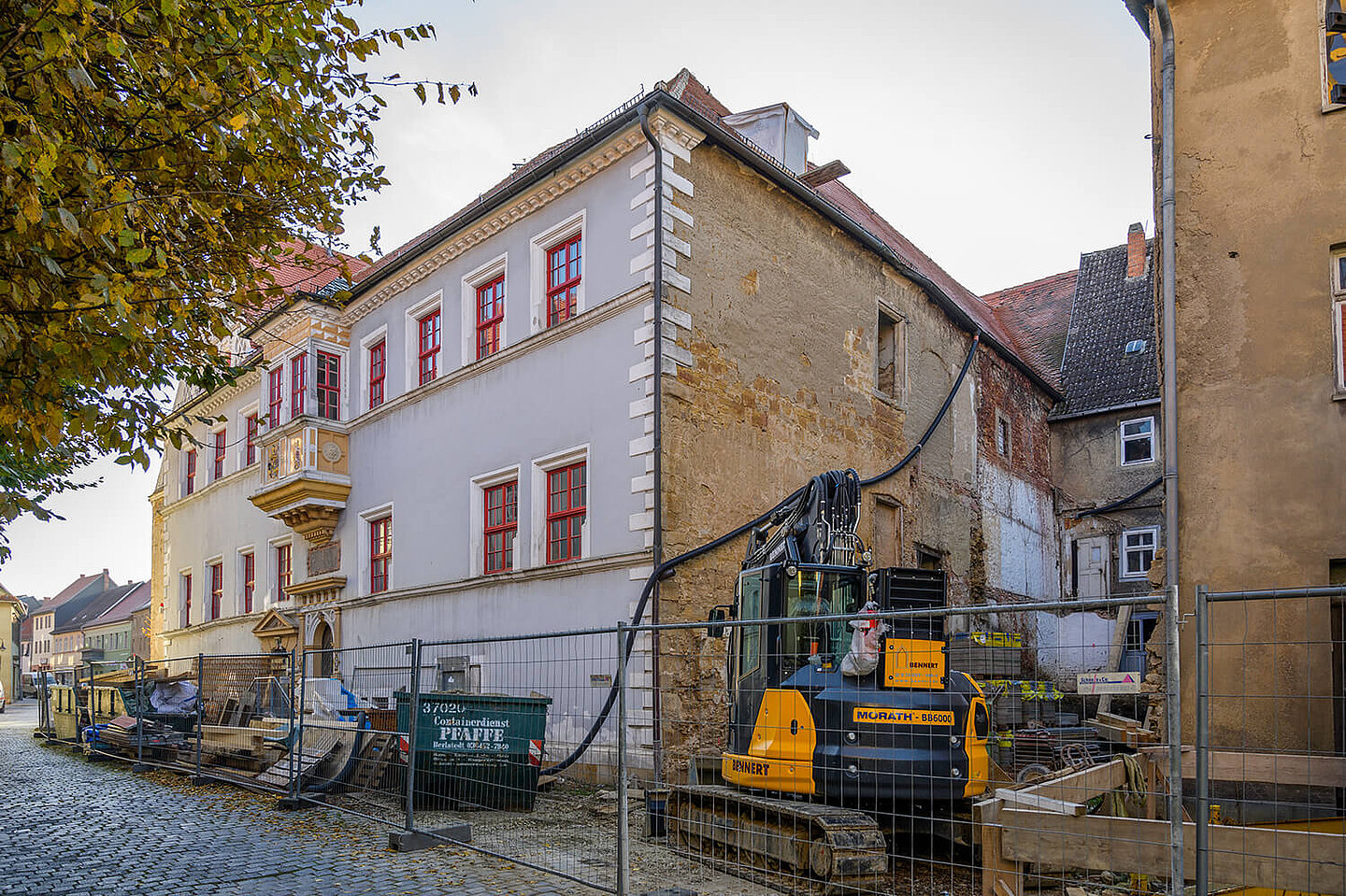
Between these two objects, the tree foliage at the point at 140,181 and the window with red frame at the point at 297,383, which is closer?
the tree foliage at the point at 140,181

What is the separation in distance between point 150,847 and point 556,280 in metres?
10.3

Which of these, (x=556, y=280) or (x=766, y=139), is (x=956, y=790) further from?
(x=766, y=139)

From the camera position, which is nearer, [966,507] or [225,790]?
[225,790]

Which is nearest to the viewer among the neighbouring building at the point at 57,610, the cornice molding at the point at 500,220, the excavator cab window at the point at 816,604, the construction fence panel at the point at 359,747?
the excavator cab window at the point at 816,604

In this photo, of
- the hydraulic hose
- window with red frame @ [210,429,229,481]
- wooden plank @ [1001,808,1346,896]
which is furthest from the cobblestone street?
window with red frame @ [210,429,229,481]

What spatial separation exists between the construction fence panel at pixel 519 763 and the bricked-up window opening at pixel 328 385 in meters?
12.8

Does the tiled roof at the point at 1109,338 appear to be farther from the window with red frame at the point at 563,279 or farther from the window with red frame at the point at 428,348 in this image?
the window with red frame at the point at 428,348

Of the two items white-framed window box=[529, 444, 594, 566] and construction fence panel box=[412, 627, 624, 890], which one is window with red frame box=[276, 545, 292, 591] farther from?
construction fence panel box=[412, 627, 624, 890]

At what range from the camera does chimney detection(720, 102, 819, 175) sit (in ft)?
61.9

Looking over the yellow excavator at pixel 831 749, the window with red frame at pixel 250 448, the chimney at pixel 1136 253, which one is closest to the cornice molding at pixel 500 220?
Result: the window with red frame at pixel 250 448

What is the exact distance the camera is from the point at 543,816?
9938 mm

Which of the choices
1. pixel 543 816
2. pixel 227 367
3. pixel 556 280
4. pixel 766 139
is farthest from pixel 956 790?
pixel 766 139

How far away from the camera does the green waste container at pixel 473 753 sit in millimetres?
10000

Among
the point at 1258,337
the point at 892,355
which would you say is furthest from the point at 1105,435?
the point at 1258,337
